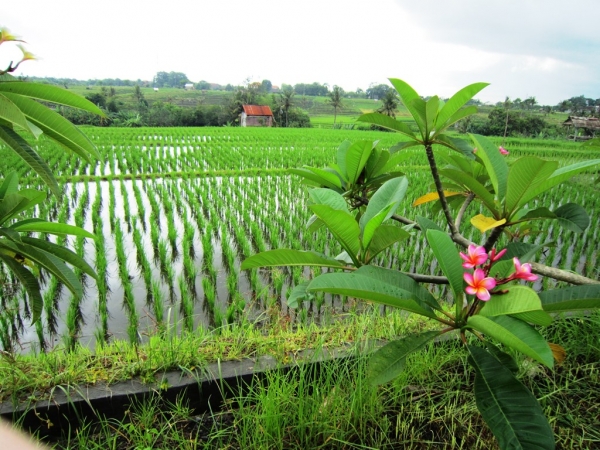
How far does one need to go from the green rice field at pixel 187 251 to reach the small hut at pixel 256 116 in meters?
21.6

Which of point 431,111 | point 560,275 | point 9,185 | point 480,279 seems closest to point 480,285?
point 480,279

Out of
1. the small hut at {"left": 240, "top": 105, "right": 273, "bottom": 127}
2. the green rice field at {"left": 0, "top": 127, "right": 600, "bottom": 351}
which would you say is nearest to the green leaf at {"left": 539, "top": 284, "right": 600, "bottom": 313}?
the green rice field at {"left": 0, "top": 127, "right": 600, "bottom": 351}

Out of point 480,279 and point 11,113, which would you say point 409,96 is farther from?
point 11,113

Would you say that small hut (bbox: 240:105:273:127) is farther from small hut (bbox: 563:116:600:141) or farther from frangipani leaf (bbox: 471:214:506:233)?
frangipani leaf (bbox: 471:214:506:233)

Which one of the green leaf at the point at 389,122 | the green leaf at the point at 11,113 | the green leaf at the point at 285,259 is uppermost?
the green leaf at the point at 389,122

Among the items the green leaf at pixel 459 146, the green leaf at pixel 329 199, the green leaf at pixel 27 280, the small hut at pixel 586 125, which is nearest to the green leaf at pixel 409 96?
the green leaf at pixel 459 146

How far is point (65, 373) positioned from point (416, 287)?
120 cm

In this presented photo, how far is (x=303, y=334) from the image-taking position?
175 centimetres

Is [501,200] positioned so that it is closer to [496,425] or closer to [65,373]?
[496,425]

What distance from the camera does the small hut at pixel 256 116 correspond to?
2894 cm

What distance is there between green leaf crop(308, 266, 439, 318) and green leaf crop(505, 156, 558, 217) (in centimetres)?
28

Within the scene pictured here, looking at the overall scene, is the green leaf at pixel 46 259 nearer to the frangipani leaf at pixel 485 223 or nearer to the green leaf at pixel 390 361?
the green leaf at pixel 390 361

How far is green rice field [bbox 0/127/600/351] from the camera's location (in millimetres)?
2635

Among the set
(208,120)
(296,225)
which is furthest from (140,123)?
(296,225)
